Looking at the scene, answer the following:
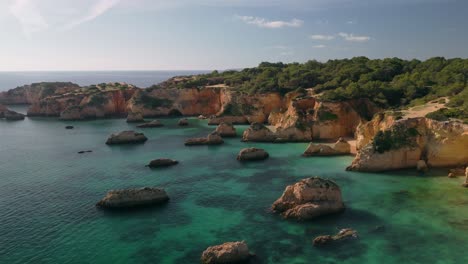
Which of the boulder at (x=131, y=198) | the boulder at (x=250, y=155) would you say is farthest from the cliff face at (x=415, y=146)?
the boulder at (x=131, y=198)

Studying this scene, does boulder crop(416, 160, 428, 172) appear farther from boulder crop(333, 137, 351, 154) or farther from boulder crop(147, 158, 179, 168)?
boulder crop(147, 158, 179, 168)

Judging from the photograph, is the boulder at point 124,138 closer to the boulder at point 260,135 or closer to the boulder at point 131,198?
the boulder at point 260,135

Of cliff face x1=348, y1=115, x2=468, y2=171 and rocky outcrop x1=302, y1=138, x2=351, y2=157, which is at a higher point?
cliff face x1=348, y1=115, x2=468, y2=171

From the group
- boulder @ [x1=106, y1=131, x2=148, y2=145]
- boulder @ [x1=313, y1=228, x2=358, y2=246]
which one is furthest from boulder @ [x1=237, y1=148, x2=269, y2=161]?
boulder @ [x1=313, y1=228, x2=358, y2=246]

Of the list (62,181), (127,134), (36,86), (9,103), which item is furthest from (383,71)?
(9,103)

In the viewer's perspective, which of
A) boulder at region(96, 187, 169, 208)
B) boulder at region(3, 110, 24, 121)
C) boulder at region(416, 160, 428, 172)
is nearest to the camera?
boulder at region(96, 187, 169, 208)

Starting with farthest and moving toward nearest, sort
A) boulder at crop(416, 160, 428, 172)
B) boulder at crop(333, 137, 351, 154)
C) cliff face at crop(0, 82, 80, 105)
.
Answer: cliff face at crop(0, 82, 80, 105), boulder at crop(333, 137, 351, 154), boulder at crop(416, 160, 428, 172)

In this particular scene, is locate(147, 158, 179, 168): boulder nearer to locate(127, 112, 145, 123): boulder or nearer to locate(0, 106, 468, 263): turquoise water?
locate(0, 106, 468, 263): turquoise water

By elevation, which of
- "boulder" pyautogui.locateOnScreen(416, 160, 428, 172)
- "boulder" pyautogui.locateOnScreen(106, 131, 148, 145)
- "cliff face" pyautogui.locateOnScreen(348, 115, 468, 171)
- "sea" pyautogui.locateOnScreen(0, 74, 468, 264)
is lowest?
"sea" pyautogui.locateOnScreen(0, 74, 468, 264)

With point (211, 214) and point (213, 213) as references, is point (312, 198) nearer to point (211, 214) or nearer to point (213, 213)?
point (213, 213)

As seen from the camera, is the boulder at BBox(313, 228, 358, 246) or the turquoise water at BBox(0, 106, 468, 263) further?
the boulder at BBox(313, 228, 358, 246)
